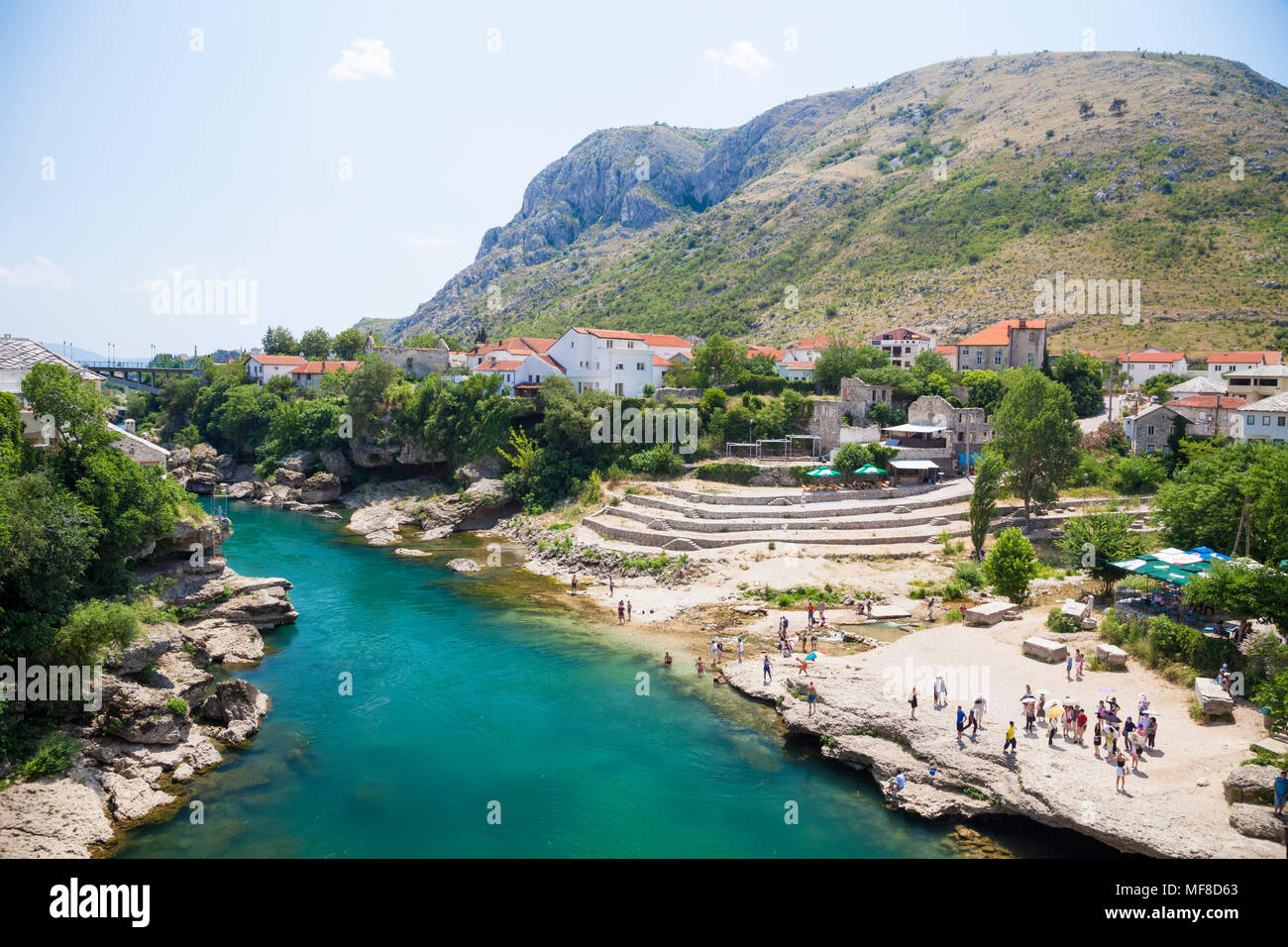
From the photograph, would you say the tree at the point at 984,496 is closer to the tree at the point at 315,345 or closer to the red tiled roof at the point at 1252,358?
the red tiled roof at the point at 1252,358

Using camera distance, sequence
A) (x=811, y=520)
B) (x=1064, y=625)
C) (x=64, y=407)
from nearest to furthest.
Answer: (x=64, y=407)
(x=1064, y=625)
(x=811, y=520)

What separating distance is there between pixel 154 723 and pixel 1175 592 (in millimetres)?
34266

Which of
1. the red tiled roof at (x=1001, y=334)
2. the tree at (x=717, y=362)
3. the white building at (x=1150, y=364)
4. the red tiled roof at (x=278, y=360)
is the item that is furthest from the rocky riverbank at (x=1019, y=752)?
the red tiled roof at (x=278, y=360)

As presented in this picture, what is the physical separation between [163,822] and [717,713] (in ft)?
51.5

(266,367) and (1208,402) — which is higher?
(266,367)

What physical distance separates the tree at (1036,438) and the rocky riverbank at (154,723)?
39.6 m

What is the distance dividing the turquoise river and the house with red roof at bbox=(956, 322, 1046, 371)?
51.1 metres

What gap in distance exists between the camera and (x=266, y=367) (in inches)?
3319

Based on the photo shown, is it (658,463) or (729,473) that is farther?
(658,463)

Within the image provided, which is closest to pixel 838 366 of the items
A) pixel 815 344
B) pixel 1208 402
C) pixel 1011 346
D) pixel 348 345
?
pixel 815 344

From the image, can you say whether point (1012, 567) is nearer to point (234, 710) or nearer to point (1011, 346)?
point (234, 710)

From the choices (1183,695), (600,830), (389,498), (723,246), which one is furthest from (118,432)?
(723,246)

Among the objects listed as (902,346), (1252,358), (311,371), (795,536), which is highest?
(902,346)
